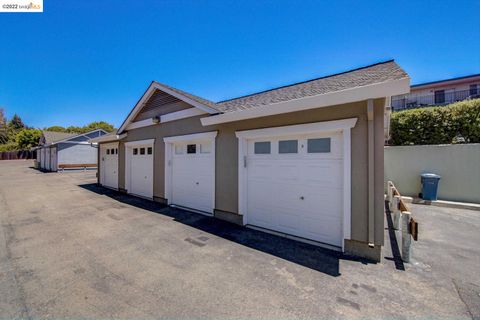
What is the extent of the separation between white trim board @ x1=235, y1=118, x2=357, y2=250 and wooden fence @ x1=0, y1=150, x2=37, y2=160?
52881mm

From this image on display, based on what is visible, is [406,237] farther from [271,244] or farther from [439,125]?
[439,125]

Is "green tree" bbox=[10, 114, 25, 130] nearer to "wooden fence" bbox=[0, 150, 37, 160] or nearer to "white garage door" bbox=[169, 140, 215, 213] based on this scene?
"wooden fence" bbox=[0, 150, 37, 160]

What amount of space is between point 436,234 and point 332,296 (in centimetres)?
428

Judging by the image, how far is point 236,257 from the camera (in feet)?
13.5

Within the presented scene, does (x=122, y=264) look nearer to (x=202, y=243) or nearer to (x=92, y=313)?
(x=92, y=313)

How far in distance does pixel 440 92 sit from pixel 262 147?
69.6 feet

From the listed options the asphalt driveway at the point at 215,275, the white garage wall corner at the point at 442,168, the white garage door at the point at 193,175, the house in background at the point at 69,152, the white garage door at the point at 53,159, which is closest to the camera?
the asphalt driveway at the point at 215,275

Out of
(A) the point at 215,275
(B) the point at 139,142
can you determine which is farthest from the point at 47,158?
(A) the point at 215,275

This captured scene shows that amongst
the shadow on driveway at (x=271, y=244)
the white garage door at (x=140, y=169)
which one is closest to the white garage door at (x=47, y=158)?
the white garage door at (x=140, y=169)

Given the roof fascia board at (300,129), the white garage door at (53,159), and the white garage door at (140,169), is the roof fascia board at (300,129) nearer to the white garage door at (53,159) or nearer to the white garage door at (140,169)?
the white garage door at (140,169)

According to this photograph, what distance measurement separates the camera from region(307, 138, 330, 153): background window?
459 centimetres

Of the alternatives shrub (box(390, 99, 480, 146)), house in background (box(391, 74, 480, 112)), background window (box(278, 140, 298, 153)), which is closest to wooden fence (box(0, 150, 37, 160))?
background window (box(278, 140, 298, 153))

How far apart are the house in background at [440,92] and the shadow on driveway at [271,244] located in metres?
17.0

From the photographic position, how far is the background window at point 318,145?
4.59m
